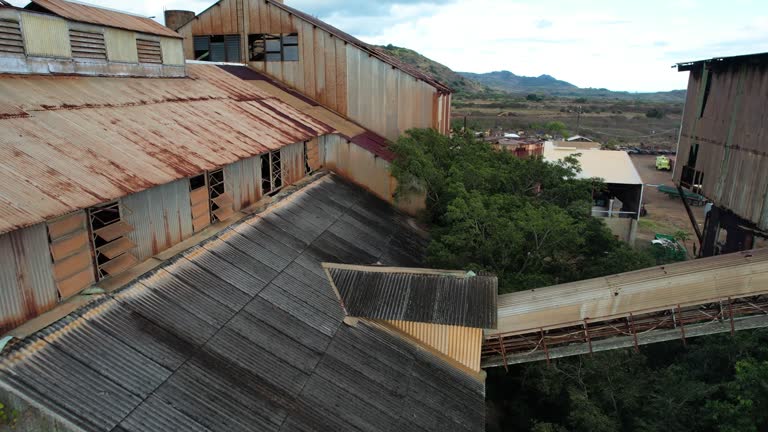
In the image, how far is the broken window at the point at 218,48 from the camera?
102 ft

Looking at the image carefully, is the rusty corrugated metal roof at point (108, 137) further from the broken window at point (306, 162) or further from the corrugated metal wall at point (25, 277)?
the broken window at point (306, 162)

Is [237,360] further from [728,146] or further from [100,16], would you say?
[728,146]

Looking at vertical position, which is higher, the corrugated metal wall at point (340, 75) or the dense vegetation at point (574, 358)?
the corrugated metal wall at point (340, 75)

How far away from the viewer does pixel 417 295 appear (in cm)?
1451

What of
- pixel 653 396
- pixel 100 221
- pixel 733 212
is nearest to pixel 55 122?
pixel 100 221

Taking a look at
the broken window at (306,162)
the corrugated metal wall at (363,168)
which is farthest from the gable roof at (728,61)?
the broken window at (306,162)

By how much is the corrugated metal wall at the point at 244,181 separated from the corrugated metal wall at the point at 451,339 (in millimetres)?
7193

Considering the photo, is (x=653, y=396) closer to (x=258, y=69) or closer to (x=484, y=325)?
(x=484, y=325)

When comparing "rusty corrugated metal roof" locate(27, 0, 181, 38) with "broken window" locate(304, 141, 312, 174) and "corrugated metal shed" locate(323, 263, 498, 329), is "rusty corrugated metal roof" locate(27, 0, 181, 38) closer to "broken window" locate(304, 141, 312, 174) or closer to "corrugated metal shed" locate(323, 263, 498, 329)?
"broken window" locate(304, 141, 312, 174)

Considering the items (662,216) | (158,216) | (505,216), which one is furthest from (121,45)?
(662,216)

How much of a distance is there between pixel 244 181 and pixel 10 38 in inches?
Result: 304

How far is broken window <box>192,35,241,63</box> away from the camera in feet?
102

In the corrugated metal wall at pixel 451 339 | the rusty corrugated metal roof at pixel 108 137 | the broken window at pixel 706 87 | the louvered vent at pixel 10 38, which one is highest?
the louvered vent at pixel 10 38

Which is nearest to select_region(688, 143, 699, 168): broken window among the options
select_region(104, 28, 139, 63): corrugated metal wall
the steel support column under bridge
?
the steel support column under bridge
